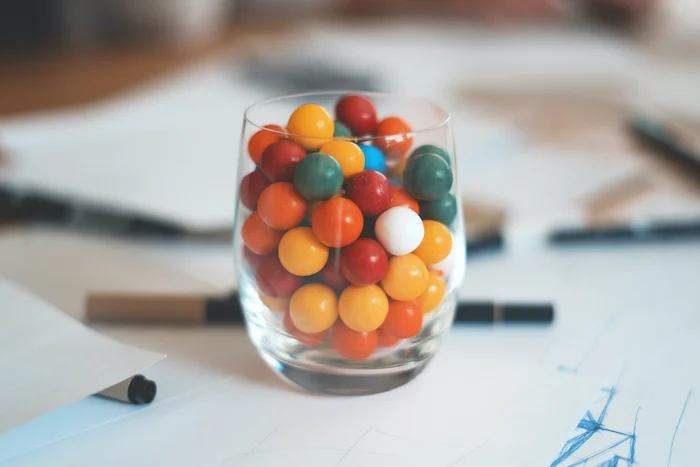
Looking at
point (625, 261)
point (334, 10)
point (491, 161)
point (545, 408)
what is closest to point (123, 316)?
point (545, 408)

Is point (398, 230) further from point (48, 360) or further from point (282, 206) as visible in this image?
point (48, 360)

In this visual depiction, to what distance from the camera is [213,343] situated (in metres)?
0.43

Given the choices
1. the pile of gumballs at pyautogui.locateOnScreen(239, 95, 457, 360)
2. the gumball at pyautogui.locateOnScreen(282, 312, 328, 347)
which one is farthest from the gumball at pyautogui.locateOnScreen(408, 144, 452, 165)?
the gumball at pyautogui.locateOnScreen(282, 312, 328, 347)

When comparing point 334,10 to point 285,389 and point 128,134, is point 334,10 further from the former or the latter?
point 285,389

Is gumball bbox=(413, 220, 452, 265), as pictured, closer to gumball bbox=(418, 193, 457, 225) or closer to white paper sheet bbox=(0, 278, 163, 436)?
gumball bbox=(418, 193, 457, 225)

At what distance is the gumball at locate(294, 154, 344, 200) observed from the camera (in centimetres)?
33

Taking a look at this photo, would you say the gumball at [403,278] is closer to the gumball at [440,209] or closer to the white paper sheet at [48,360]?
the gumball at [440,209]

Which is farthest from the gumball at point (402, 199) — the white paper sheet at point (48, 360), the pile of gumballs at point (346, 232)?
the white paper sheet at point (48, 360)

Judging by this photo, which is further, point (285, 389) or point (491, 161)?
point (491, 161)

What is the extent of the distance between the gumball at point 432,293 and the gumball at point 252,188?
0.10 m

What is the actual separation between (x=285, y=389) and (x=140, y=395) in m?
0.08

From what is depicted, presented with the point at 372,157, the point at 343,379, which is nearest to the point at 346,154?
the point at 372,157

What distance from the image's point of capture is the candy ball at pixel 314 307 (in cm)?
34

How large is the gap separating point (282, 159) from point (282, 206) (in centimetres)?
2
